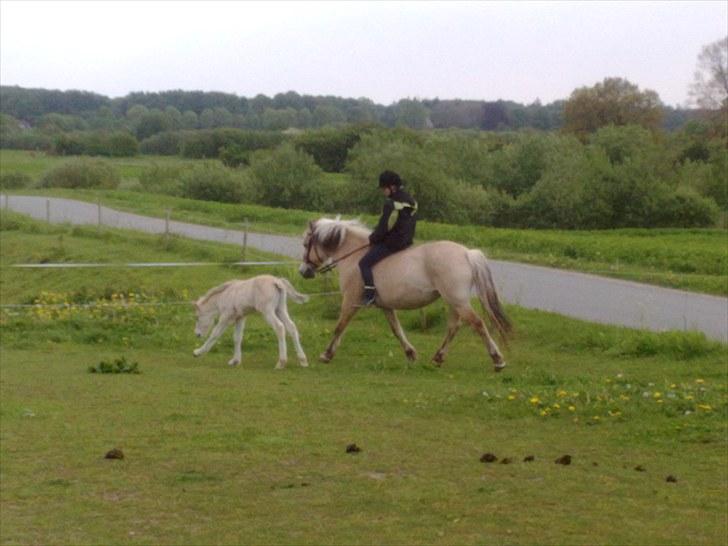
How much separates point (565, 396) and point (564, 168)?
125ft

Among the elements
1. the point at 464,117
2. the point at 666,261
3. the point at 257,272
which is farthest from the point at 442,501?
the point at 464,117

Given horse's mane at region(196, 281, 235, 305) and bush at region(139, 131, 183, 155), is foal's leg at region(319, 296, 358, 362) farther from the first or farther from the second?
bush at region(139, 131, 183, 155)

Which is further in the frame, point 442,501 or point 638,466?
point 638,466

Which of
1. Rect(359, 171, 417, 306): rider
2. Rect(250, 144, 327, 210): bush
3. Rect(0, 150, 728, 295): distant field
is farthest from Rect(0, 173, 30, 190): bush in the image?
Rect(359, 171, 417, 306): rider

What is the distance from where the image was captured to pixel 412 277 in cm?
1686

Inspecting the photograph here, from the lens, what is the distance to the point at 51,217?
156ft

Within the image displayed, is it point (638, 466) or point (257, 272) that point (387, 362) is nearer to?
point (638, 466)

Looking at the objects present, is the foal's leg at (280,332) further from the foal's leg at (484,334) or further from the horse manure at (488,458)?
the horse manure at (488,458)

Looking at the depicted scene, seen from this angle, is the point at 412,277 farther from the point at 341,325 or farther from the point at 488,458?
the point at 488,458

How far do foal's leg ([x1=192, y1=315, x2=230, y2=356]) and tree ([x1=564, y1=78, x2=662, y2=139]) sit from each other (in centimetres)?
6129

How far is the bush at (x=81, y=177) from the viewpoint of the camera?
69.2 m

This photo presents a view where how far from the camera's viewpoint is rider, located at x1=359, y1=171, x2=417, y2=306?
55.3 feet

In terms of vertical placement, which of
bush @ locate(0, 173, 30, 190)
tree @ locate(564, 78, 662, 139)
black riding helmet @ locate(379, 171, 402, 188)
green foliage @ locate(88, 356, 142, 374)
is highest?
tree @ locate(564, 78, 662, 139)

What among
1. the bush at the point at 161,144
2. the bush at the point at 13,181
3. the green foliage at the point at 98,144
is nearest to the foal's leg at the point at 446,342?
the bush at the point at 13,181
